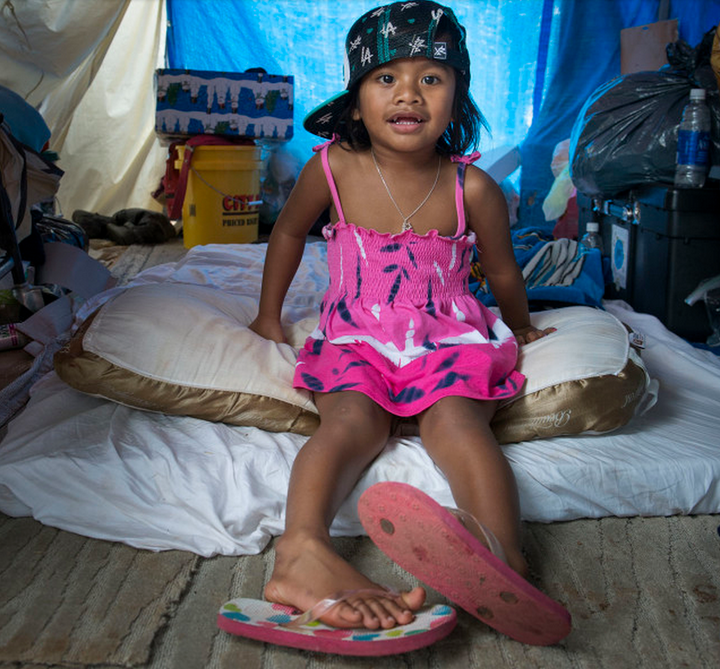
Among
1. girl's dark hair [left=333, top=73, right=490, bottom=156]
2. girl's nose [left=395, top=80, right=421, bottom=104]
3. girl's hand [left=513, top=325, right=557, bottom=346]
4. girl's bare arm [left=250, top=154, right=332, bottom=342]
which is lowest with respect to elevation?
girl's hand [left=513, top=325, right=557, bottom=346]

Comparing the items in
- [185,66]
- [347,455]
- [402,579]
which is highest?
[185,66]

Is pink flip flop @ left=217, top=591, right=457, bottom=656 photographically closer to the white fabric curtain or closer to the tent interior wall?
the white fabric curtain

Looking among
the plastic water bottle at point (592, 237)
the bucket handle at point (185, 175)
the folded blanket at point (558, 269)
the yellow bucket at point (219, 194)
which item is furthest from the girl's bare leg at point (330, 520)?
the yellow bucket at point (219, 194)

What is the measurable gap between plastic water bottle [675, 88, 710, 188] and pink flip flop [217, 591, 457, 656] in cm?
151

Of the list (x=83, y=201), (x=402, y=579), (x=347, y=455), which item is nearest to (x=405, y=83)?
(x=347, y=455)

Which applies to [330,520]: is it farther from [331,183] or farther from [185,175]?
[185,175]

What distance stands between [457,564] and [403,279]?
652 mm

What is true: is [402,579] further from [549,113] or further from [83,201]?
[83,201]

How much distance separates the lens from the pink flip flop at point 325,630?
0.78 metres

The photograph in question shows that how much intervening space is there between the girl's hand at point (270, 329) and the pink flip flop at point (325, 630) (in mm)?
657

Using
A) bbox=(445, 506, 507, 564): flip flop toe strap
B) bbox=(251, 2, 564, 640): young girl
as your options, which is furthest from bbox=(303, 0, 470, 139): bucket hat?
bbox=(445, 506, 507, 564): flip flop toe strap

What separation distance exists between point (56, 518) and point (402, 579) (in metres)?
0.50

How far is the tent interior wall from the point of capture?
3.58 metres

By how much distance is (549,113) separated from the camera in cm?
368
